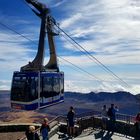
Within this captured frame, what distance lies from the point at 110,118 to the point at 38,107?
624cm

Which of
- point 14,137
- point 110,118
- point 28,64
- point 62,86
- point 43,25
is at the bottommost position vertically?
point 14,137

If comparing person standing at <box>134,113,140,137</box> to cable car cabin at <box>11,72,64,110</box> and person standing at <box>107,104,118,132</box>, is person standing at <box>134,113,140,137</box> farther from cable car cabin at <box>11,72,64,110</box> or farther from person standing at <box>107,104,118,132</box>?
cable car cabin at <box>11,72,64,110</box>


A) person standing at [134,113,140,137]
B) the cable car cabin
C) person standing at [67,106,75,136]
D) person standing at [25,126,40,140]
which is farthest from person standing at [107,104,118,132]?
person standing at [25,126,40,140]

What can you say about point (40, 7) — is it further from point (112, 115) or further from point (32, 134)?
point (32, 134)

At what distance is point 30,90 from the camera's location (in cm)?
2572

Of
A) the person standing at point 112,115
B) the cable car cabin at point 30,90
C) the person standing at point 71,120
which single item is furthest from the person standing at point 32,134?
the cable car cabin at point 30,90

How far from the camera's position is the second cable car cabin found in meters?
25.7

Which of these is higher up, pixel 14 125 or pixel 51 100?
pixel 51 100

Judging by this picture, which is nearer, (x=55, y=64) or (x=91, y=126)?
(x=91, y=126)

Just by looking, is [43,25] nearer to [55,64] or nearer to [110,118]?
[55,64]

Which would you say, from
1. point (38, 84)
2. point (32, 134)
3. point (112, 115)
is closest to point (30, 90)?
point (38, 84)

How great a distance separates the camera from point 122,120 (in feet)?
82.3

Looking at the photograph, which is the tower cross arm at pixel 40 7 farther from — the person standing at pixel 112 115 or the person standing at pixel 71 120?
the person standing at pixel 71 120

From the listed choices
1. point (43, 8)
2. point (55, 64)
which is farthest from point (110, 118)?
point (43, 8)
